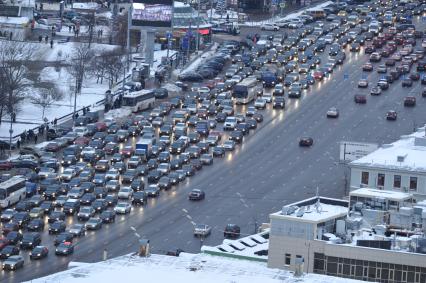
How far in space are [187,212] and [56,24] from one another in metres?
67.3

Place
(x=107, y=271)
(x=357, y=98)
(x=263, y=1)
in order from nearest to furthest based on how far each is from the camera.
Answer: (x=107, y=271)
(x=357, y=98)
(x=263, y=1)

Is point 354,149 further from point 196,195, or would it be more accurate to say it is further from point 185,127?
point 185,127

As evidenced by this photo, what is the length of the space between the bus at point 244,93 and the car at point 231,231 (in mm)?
35136

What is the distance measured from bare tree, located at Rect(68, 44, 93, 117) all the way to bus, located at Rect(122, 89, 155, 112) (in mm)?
3471

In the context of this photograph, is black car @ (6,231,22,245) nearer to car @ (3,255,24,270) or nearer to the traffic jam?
the traffic jam

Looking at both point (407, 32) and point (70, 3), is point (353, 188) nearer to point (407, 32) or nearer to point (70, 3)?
point (407, 32)

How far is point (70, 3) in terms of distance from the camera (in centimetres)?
19312

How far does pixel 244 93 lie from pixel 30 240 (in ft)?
136

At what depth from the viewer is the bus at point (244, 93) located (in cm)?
14148

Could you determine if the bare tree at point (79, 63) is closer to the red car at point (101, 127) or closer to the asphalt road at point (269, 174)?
the red car at point (101, 127)

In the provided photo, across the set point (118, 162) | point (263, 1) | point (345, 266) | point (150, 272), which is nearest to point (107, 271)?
point (150, 272)

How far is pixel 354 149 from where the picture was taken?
396ft

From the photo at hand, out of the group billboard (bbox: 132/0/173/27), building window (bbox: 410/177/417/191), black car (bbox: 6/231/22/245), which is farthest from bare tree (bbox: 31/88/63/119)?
building window (bbox: 410/177/417/191)

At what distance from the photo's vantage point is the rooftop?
8838 cm
